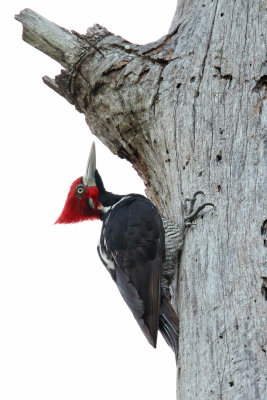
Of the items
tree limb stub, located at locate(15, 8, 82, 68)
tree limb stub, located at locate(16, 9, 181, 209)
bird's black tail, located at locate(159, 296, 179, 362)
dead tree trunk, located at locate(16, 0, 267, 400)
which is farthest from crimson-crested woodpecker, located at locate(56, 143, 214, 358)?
tree limb stub, located at locate(15, 8, 82, 68)

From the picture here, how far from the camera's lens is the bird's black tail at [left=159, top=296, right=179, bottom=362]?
407cm

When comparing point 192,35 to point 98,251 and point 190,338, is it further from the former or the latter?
point 190,338

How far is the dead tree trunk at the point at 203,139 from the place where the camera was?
3.13 meters

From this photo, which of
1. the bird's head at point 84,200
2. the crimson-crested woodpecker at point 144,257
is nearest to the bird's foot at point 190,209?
the crimson-crested woodpecker at point 144,257

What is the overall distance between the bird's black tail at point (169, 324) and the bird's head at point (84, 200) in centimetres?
157

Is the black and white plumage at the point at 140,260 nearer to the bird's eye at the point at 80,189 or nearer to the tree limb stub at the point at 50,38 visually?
the bird's eye at the point at 80,189

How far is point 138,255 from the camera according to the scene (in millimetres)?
4582

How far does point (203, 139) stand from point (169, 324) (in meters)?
1.14

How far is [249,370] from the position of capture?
2.89m

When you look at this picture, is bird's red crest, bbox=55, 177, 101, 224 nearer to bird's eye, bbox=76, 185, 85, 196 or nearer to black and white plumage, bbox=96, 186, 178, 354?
bird's eye, bbox=76, 185, 85, 196

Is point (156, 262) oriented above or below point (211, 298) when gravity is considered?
above

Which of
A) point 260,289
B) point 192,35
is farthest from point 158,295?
point 192,35

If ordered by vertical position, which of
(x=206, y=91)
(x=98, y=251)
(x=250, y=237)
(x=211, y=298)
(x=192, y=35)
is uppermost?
(x=192, y=35)

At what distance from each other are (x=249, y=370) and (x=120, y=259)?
192 cm
